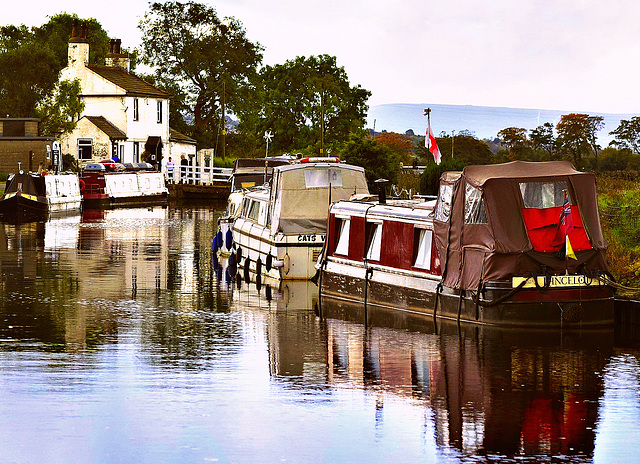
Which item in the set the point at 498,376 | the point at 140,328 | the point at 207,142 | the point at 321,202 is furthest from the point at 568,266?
the point at 207,142

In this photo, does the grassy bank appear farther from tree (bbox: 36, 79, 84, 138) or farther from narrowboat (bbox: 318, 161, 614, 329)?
tree (bbox: 36, 79, 84, 138)

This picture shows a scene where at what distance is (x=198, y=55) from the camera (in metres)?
102

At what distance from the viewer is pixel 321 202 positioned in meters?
29.9

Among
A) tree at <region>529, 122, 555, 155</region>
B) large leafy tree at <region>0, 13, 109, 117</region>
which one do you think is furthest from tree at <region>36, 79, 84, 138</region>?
tree at <region>529, 122, 555, 155</region>

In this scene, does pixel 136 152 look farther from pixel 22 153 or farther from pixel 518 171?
pixel 518 171

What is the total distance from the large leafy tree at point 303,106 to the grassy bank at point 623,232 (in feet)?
200

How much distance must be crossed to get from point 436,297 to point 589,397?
6.60 metres

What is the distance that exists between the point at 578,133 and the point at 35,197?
52.7 metres

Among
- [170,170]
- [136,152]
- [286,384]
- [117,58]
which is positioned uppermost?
[117,58]

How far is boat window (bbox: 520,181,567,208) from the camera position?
21250 millimetres

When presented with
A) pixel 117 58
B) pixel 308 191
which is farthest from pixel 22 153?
pixel 308 191

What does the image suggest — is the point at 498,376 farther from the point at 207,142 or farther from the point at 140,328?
the point at 207,142

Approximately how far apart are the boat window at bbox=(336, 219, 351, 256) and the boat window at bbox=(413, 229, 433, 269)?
2624 millimetres

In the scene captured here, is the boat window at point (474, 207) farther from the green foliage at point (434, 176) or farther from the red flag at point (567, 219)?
the green foliage at point (434, 176)
